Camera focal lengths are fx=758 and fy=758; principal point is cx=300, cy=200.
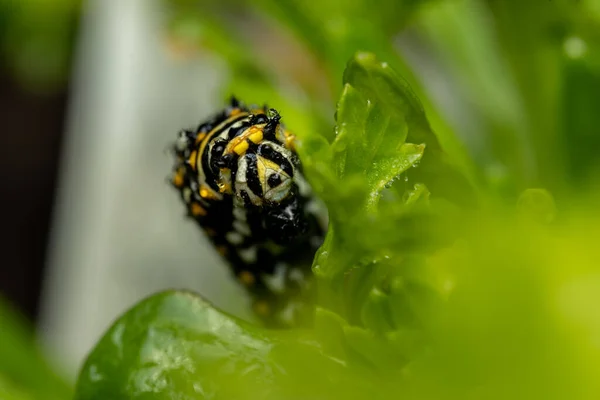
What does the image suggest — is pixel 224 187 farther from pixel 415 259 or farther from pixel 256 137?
pixel 415 259

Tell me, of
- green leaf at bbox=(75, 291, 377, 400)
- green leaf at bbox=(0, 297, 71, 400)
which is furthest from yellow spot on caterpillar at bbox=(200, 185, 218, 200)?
green leaf at bbox=(0, 297, 71, 400)

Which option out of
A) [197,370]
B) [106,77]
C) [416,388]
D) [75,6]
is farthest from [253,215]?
[75,6]

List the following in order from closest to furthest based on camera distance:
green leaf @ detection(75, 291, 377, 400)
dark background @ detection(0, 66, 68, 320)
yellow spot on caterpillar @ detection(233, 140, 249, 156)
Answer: green leaf @ detection(75, 291, 377, 400)
yellow spot on caterpillar @ detection(233, 140, 249, 156)
dark background @ detection(0, 66, 68, 320)

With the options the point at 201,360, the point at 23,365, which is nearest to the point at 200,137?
the point at 201,360

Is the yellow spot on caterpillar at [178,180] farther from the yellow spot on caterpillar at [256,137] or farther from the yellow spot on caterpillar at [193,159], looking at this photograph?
the yellow spot on caterpillar at [256,137]

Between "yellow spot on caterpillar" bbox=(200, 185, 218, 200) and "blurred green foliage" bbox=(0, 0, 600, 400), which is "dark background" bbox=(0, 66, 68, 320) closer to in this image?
"blurred green foliage" bbox=(0, 0, 600, 400)

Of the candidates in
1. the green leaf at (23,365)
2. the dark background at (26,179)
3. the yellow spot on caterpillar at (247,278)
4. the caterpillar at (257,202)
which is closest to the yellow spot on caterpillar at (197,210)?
the caterpillar at (257,202)
